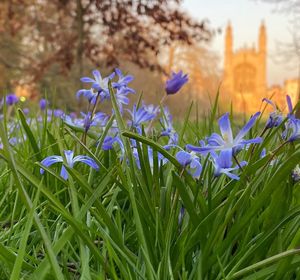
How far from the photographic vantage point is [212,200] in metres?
0.97

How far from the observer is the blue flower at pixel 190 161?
950 mm

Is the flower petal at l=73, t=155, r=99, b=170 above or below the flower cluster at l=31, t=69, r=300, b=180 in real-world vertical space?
below

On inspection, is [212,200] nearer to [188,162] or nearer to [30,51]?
[188,162]

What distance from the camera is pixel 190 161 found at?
3.14 ft

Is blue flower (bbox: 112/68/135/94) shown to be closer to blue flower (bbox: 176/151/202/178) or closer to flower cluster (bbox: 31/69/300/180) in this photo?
flower cluster (bbox: 31/69/300/180)

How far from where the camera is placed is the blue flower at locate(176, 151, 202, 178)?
95 cm

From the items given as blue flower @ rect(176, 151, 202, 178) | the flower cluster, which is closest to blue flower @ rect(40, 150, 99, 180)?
the flower cluster

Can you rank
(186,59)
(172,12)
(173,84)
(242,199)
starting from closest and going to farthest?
(242,199), (173,84), (172,12), (186,59)

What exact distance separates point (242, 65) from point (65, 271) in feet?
271

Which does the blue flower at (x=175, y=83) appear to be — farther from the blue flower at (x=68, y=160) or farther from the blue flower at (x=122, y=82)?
the blue flower at (x=68, y=160)

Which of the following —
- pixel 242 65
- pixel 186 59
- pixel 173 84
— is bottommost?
pixel 242 65

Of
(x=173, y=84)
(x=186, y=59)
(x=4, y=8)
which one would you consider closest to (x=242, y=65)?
(x=186, y=59)

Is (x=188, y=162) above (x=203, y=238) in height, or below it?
above

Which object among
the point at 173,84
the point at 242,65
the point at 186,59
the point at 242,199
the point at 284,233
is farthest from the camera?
the point at 242,65
